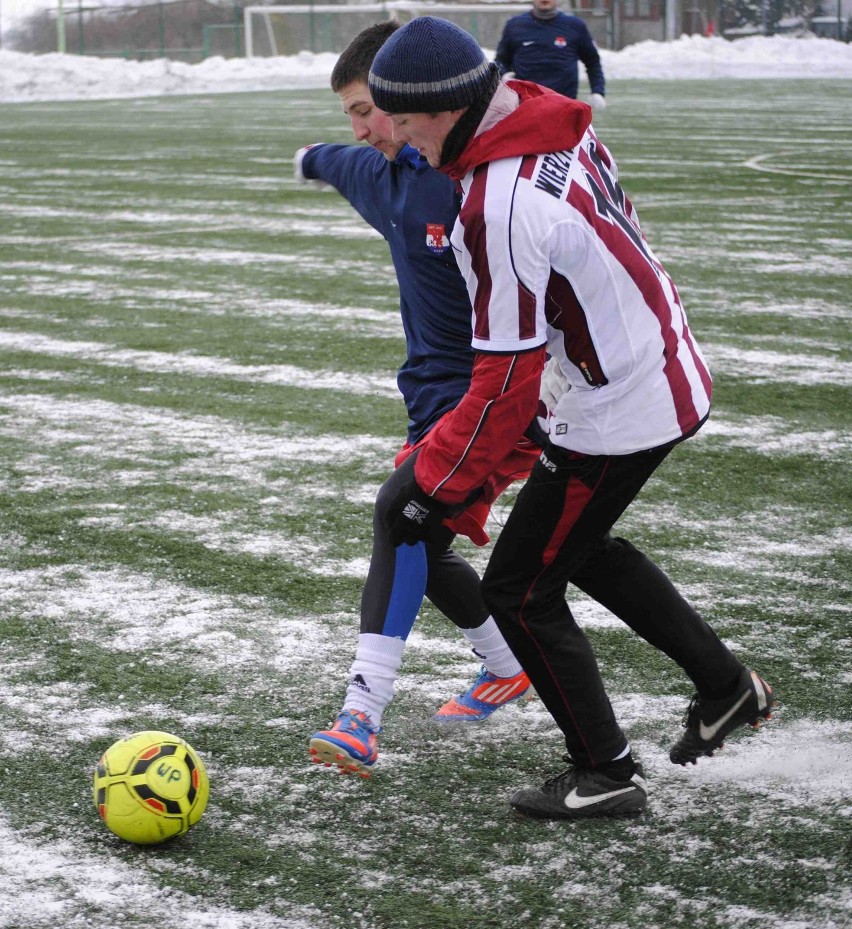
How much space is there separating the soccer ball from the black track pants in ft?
2.65

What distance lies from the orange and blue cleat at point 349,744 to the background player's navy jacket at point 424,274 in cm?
76

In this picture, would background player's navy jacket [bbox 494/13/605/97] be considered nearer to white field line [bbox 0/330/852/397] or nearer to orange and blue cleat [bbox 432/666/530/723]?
white field line [bbox 0/330/852/397]

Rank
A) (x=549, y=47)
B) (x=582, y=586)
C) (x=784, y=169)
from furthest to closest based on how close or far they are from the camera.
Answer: (x=784, y=169)
(x=549, y=47)
(x=582, y=586)

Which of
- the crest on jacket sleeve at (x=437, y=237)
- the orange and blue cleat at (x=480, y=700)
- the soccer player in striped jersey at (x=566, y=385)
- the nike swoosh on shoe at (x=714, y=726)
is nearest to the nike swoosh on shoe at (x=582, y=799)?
the soccer player in striped jersey at (x=566, y=385)

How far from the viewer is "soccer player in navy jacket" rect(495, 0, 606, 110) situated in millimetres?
14906

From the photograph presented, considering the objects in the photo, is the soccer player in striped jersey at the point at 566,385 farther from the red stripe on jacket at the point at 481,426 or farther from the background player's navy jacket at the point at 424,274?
the background player's navy jacket at the point at 424,274

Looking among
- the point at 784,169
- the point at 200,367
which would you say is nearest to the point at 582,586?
the point at 200,367

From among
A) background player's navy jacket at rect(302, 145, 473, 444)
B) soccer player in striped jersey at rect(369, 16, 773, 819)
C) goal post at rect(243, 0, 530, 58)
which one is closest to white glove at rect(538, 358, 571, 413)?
soccer player in striped jersey at rect(369, 16, 773, 819)

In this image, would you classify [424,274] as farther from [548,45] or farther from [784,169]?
[784,169]

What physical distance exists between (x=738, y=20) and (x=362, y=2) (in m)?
17.6

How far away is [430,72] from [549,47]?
41.4 feet

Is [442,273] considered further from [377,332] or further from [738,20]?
[738,20]

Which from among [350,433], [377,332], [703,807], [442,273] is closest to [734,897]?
[703,807]

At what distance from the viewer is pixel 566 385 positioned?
10.4ft
